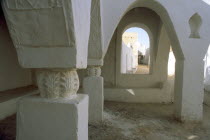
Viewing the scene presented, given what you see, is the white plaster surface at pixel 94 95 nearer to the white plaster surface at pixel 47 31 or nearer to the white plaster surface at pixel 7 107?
the white plaster surface at pixel 7 107

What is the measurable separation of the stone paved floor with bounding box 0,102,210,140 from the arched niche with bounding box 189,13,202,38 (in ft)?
8.28

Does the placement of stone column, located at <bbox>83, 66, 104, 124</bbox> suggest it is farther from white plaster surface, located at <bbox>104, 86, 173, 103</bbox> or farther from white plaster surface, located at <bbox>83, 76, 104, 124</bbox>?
white plaster surface, located at <bbox>104, 86, 173, 103</bbox>

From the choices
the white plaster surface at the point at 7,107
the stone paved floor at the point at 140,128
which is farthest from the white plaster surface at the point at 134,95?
the white plaster surface at the point at 7,107

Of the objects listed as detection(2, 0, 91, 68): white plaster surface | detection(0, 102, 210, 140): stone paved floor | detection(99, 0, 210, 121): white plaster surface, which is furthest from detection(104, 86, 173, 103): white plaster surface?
detection(2, 0, 91, 68): white plaster surface

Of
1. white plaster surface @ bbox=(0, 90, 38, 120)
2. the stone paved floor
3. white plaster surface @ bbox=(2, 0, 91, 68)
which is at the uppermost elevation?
white plaster surface @ bbox=(2, 0, 91, 68)

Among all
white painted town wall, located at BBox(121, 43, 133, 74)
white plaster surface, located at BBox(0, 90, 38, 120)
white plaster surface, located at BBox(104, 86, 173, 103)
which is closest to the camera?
white plaster surface, located at BBox(0, 90, 38, 120)

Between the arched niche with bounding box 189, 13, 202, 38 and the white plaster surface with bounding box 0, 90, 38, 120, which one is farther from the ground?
the arched niche with bounding box 189, 13, 202, 38

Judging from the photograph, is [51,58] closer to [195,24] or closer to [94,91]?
[94,91]

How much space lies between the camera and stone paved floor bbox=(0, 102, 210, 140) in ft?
13.0

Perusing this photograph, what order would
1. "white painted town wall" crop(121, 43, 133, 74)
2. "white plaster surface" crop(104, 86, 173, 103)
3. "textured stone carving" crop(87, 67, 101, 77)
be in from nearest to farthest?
"textured stone carving" crop(87, 67, 101, 77) → "white plaster surface" crop(104, 86, 173, 103) → "white painted town wall" crop(121, 43, 133, 74)

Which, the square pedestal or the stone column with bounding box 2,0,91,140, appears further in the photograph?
the square pedestal

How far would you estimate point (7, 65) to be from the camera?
5652mm

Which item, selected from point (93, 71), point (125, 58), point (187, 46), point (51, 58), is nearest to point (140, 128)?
point (93, 71)

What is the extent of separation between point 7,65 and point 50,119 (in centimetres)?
512
